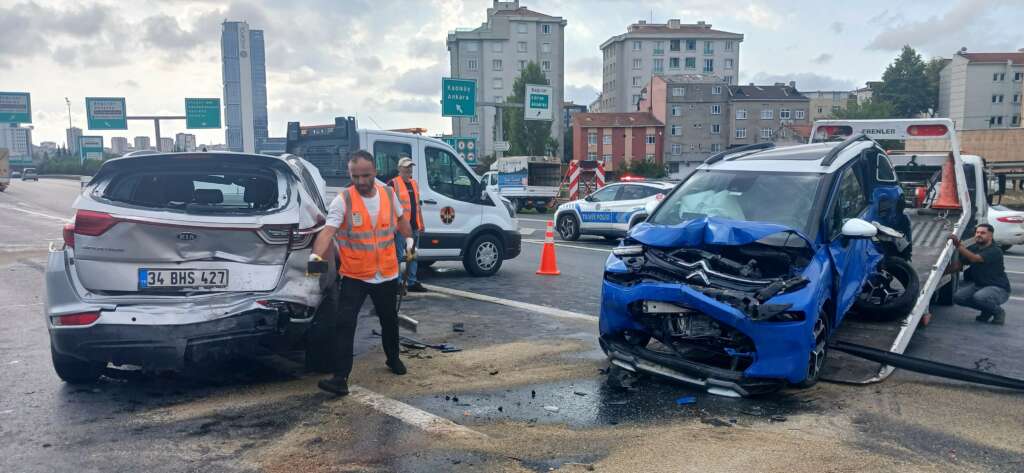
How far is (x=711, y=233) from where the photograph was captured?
19.3 ft

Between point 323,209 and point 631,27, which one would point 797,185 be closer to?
point 323,209

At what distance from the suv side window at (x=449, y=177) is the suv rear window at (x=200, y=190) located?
5.18 metres

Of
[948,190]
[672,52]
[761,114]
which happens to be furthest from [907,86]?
[948,190]

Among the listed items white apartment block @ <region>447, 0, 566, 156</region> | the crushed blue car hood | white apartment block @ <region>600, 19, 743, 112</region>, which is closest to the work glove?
the crushed blue car hood

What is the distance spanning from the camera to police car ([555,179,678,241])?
18.5m

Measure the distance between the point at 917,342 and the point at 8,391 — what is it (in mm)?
8141

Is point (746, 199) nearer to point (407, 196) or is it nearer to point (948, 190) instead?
point (407, 196)

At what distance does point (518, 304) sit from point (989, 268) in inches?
215

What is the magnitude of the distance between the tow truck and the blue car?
1cm

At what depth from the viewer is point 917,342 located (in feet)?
26.0

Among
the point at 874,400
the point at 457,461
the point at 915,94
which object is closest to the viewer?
the point at 457,461

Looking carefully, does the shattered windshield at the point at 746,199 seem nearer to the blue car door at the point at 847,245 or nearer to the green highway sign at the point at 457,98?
the blue car door at the point at 847,245

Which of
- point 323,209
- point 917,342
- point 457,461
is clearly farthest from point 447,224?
point 457,461

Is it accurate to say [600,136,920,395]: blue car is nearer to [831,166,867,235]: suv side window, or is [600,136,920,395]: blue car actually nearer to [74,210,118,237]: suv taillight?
[831,166,867,235]: suv side window
